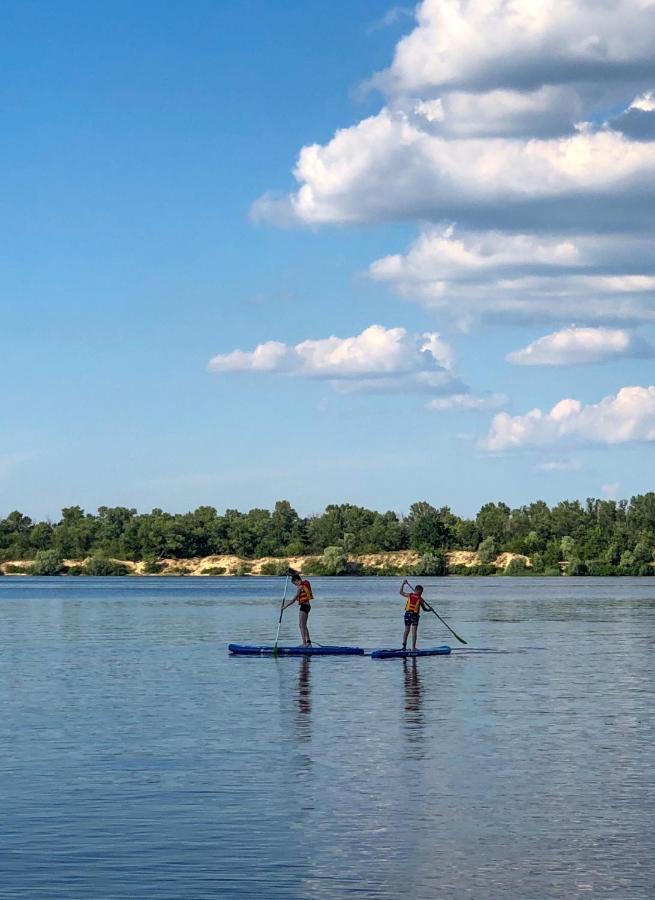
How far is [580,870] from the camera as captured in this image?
17469mm

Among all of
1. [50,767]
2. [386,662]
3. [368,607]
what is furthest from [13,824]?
[368,607]

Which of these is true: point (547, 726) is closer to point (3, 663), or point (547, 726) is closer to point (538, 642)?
point (3, 663)

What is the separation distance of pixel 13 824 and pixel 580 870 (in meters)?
8.17

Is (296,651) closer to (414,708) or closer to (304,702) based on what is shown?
(304,702)

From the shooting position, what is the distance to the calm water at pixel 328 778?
57.1 ft

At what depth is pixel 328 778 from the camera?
23953 millimetres

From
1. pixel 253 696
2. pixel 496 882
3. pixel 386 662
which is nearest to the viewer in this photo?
pixel 496 882

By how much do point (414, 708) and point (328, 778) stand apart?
10472 millimetres

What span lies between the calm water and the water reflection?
11 cm

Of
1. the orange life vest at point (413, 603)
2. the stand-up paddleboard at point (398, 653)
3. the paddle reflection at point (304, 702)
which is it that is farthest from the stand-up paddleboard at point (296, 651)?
the orange life vest at point (413, 603)

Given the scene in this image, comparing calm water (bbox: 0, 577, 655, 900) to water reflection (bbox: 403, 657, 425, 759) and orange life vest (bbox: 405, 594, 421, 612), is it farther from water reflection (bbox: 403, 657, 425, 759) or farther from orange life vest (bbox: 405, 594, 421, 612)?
orange life vest (bbox: 405, 594, 421, 612)

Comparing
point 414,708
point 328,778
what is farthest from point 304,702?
point 328,778

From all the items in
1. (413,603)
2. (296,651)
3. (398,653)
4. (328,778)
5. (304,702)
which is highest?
(413,603)

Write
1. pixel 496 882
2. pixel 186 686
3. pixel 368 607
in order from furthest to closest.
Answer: pixel 368 607 < pixel 186 686 < pixel 496 882
